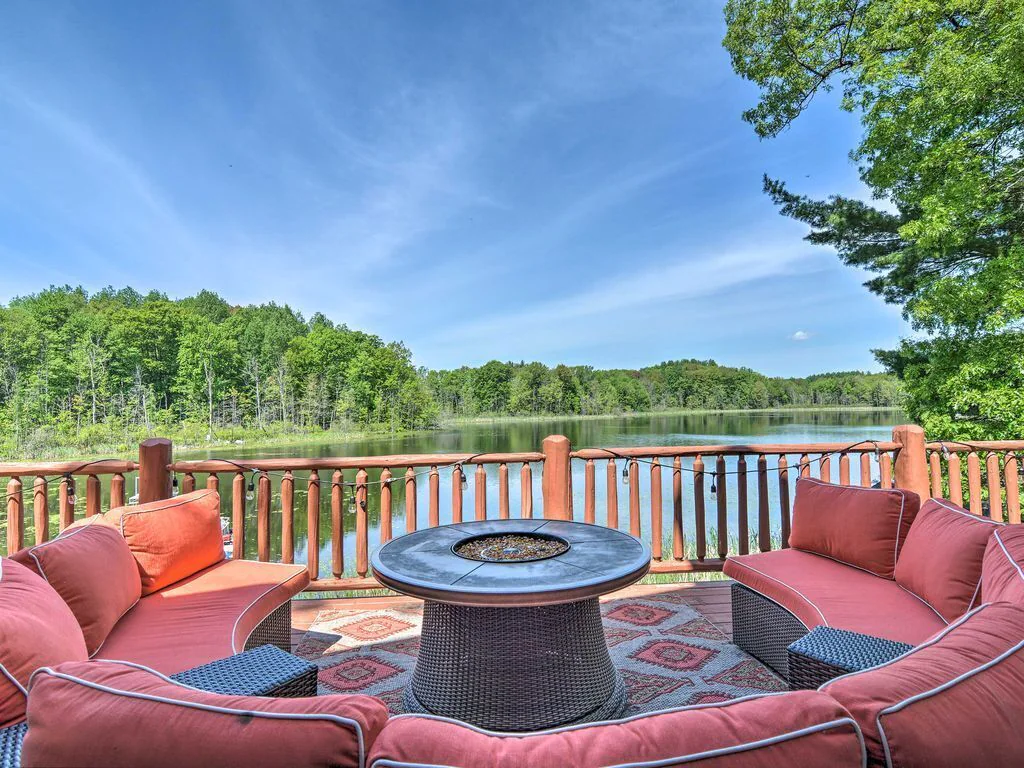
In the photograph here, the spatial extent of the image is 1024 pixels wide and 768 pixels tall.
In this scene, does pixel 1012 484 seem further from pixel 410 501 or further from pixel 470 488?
pixel 470 488

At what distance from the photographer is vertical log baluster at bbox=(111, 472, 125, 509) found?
3381 mm

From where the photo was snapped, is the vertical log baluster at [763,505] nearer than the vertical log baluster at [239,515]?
No

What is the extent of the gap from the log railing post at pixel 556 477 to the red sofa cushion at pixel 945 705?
2.76 meters

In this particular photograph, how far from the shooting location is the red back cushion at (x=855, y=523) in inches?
98.6

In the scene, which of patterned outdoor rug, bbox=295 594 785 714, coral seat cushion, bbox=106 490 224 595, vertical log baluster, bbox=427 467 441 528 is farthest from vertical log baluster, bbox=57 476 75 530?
vertical log baluster, bbox=427 467 441 528

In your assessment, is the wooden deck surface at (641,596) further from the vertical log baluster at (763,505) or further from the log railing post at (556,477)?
the log railing post at (556,477)

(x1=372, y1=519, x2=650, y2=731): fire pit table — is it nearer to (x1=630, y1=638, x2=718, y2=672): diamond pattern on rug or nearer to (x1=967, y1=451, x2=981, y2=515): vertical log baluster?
(x1=630, y1=638, x2=718, y2=672): diamond pattern on rug

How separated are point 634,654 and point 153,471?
307cm

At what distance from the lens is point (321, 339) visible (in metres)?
38.0

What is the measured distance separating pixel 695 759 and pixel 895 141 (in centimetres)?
1070

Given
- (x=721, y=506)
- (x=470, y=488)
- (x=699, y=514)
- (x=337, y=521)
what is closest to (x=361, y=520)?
(x=337, y=521)

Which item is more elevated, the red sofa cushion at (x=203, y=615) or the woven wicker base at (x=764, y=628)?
the red sofa cushion at (x=203, y=615)

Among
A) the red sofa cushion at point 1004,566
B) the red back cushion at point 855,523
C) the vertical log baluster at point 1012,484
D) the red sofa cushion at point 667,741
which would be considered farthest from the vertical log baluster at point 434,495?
the vertical log baluster at point 1012,484

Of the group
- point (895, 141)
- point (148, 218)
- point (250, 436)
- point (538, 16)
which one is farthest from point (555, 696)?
point (250, 436)
